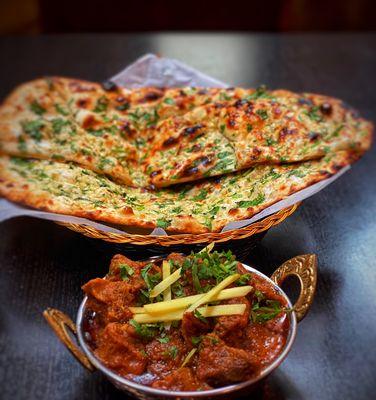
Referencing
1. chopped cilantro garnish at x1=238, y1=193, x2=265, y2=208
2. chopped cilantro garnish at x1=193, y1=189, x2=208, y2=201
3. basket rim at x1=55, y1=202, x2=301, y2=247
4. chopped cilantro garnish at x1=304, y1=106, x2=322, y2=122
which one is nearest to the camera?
basket rim at x1=55, y1=202, x2=301, y2=247

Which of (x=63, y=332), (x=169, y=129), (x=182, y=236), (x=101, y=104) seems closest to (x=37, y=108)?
(x=101, y=104)

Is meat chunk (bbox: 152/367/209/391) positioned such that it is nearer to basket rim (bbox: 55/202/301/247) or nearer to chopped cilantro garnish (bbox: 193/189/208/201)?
basket rim (bbox: 55/202/301/247)

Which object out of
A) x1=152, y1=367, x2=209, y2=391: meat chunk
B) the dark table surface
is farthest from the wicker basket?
x1=152, y1=367, x2=209, y2=391: meat chunk

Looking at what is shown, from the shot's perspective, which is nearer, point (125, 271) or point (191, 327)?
point (191, 327)

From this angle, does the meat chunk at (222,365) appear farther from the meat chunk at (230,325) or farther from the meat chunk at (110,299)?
the meat chunk at (110,299)

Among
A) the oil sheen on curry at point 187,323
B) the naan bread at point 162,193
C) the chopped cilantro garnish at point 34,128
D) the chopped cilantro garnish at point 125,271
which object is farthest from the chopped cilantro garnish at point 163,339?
the chopped cilantro garnish at point 34,128

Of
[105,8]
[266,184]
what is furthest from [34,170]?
[105,8]

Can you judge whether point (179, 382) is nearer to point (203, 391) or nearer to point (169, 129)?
point (203, 391)

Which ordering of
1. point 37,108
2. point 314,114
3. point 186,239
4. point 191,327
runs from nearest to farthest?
point 191,327 → point 186,239 → point 314,114 → point 37,108
